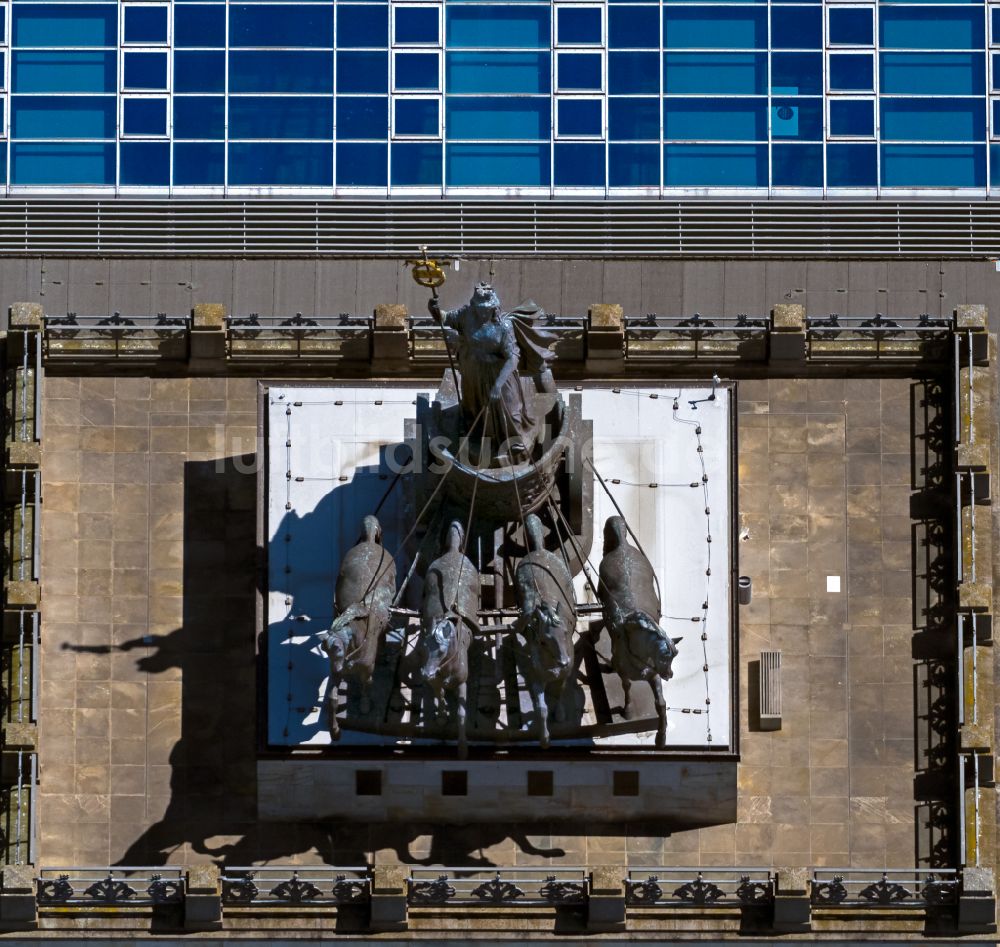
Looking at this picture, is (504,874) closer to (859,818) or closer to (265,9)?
(859,818)

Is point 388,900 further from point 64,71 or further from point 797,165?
point 64,71

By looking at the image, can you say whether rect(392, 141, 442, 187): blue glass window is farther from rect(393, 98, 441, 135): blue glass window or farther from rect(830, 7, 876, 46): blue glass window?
rect(830, 7, 876, 46): blue glass window

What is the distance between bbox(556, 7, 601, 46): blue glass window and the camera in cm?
10219

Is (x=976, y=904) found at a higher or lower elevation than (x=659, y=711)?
lower

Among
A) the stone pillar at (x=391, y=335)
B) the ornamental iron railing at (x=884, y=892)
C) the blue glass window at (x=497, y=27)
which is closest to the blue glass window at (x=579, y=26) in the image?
the blue glass window at (x=497, y=27)

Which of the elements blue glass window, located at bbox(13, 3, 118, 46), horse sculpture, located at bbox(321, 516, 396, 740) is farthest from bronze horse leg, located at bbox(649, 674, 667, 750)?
blue glass window, located at bbox(13, 3, 118, 46)

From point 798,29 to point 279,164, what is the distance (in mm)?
12850

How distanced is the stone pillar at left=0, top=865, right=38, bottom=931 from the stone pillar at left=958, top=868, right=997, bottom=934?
18.7m

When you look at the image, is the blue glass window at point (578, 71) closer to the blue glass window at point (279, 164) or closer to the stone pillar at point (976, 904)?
the blue glass window at point (279, 164)

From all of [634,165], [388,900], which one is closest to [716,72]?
[634,165]

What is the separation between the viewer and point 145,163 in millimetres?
101250

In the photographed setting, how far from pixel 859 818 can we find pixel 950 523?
21.6 ft

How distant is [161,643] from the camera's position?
90.2 meters

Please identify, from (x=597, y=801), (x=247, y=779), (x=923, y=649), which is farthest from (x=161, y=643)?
(x=923, y=649)
